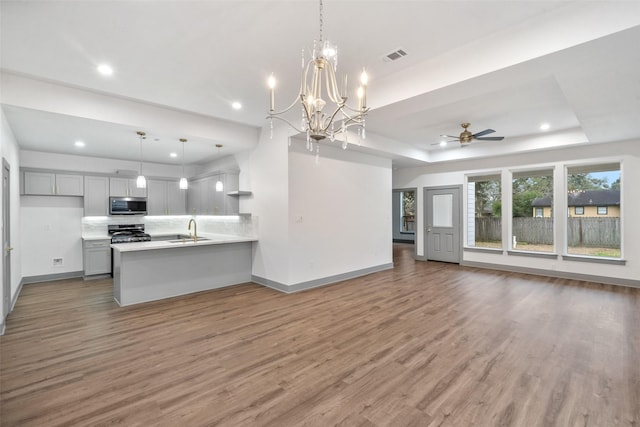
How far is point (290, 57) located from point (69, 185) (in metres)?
6.22

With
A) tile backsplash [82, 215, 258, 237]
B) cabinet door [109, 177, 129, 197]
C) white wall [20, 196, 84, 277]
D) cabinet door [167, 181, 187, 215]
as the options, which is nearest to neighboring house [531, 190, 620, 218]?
tile backsplash [82, 215, 258, 237]

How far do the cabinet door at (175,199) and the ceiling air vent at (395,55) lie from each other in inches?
261

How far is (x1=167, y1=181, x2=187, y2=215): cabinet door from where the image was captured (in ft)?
25.5

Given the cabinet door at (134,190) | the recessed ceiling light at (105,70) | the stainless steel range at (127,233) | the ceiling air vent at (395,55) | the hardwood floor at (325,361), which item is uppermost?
the ceiling air vent at (395,55)

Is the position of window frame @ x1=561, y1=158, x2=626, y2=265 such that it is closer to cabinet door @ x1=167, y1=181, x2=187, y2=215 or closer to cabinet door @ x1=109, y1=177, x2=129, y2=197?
cabinet door @ x1=167, y1=181, x2=187, y2=215

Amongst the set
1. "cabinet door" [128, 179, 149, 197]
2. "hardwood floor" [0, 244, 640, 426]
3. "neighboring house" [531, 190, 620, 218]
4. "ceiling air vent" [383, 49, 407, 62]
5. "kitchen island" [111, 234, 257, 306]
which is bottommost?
"hardwood floor" [0, 244, 640, 426]

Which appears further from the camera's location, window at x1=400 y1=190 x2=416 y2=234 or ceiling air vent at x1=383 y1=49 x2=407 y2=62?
window at x1=400 y1=190 x2=416 y2=234

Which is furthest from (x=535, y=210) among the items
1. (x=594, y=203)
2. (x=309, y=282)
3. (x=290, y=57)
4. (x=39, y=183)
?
(x=39, y=183)

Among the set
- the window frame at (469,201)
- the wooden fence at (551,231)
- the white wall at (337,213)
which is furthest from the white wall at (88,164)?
the wooden fence at (551,231)

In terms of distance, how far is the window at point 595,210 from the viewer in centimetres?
591

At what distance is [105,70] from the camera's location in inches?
128

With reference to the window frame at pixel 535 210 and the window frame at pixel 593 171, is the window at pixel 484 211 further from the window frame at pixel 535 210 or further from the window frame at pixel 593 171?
the window frame at pixel 593 171

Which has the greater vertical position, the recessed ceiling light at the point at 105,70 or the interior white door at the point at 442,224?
the recessed ceiling light at the point at 105,70

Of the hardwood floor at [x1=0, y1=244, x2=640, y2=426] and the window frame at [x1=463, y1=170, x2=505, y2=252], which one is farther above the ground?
the window frame at [x1=463, y1=170, x2=505, y2=252]
